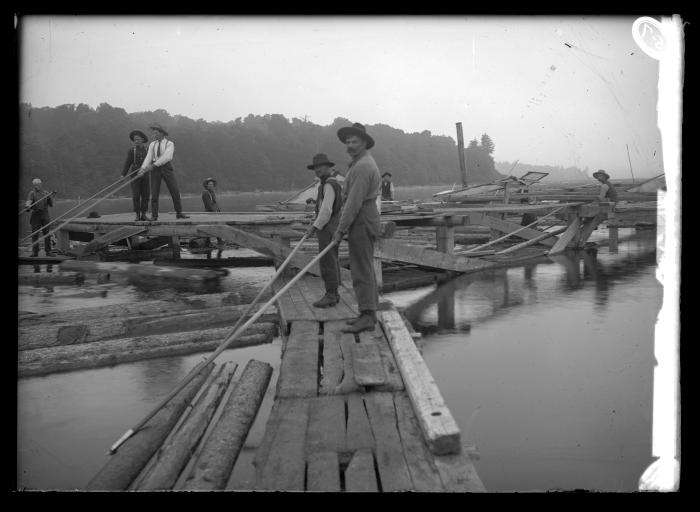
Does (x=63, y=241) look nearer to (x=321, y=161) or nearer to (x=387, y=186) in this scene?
(x=387, y=186)

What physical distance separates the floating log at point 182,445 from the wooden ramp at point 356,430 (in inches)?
23.8


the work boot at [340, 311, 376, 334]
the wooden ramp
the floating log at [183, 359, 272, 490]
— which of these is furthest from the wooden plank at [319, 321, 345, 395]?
the floating log at [183, 359, 272, 490]

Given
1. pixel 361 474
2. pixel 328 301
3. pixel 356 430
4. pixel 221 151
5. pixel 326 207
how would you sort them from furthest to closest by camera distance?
pixel 221 151 < pixel 328 301 < pixel 326 207 < pixel 356 430 < pixel 361 474

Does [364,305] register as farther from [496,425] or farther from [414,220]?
[414,220]

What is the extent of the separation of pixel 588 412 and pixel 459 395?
1.18 metres

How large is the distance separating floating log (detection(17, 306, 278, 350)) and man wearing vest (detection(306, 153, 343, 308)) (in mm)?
1594

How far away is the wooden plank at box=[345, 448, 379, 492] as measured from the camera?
3.48m

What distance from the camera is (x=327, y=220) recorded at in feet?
23.6

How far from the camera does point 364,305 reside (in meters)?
6.47

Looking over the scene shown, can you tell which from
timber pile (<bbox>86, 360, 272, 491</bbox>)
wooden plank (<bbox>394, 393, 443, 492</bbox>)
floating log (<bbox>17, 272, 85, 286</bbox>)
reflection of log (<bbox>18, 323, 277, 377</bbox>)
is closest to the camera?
wooden plank (<bbox>394, 393, 443, 492</bbox>)

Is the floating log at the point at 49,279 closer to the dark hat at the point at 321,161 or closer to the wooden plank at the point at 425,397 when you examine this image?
the dark hat at the point at 321,161

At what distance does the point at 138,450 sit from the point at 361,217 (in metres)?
2.90

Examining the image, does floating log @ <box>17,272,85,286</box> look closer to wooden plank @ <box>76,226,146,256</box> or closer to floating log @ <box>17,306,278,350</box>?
wooden plank @ <box>76,226,146,256</box>

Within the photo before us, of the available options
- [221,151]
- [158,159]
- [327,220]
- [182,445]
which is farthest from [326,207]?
[221,151]
